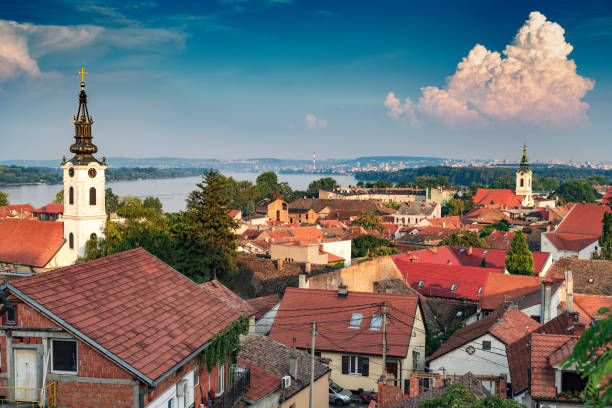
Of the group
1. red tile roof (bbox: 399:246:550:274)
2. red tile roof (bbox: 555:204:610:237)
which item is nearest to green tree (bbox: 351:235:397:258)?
red tile roof (bbox: 399:246:550:274)

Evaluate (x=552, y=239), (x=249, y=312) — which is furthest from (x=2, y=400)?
(x=552, y=239)

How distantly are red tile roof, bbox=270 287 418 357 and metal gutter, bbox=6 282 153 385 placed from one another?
1504cm

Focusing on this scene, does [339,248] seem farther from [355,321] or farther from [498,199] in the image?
[498,199]

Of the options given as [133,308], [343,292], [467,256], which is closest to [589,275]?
[467,256]

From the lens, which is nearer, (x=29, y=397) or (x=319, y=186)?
(x=29, y=397)

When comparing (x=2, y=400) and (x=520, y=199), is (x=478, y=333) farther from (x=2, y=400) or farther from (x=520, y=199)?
(x=520, y=199)

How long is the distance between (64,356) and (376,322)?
16159mm

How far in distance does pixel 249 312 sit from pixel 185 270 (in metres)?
16.8

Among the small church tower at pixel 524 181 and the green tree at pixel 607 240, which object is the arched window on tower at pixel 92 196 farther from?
the small church tower at pixel 524 181

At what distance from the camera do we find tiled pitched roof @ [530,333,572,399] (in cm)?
1520

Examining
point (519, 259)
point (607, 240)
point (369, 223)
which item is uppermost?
point (607, 240)

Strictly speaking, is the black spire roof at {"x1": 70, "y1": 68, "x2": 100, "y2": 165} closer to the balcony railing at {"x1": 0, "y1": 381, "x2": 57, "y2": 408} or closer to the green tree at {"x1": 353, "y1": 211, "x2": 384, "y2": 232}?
the balcony railing at {"x1": 0, "y1": 381, "x2": 57, "y2": 408}

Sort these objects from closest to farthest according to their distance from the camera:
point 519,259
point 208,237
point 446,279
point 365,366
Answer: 1. point 365,366
2. point 208,237
3. point 446,279
4. point 519,259

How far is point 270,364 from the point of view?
18391mm
